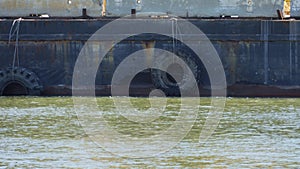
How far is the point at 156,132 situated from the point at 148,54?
21.8 ft

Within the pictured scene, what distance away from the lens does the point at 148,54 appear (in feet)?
78.6

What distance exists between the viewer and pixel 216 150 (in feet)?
50.7

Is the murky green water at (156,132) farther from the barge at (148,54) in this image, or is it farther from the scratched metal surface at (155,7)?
the scratched metal surface at (155,7)

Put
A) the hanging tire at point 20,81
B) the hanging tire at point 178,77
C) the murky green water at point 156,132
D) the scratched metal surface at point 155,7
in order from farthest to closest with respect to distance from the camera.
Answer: the scratched metal surface at point 155,7
the hanging tire at point 20,81
the hanging tire at point 178,77
the murky green water at point 156,132

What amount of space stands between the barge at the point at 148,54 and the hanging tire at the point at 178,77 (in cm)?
2

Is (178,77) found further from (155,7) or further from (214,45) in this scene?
(155,7)

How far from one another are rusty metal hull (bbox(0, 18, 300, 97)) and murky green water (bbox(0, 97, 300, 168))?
4.25 feet

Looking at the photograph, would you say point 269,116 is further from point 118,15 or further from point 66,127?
point 118,15

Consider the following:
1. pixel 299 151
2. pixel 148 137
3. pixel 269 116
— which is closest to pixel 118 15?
pixel 269 116

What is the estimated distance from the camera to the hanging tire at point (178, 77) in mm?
23562

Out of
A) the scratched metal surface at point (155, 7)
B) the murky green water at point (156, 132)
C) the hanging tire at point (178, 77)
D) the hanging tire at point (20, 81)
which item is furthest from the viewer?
the scratched metal surface at point (155, 7)

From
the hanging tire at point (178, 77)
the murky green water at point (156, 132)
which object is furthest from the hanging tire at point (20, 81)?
the hanging tire at point (178, 77)

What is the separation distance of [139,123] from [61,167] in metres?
4.99

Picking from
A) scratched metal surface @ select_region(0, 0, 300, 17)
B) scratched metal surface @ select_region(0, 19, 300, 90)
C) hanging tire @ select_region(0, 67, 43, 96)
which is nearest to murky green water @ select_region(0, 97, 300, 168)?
hanging tire @ select_region(0, 67, 43, 96)
